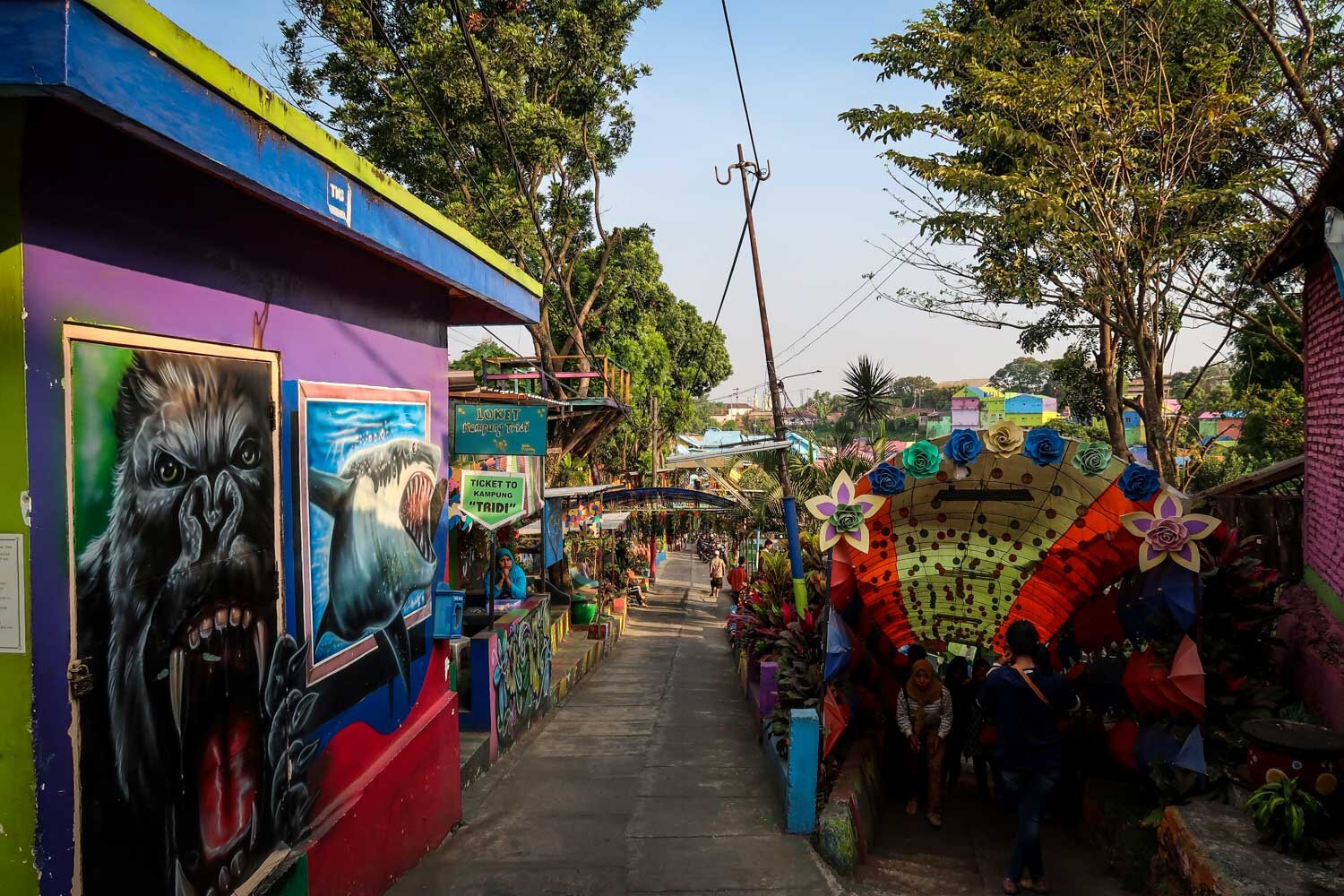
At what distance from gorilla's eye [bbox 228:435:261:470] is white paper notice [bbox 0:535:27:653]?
1.27 meters

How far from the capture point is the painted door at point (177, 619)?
344 cm

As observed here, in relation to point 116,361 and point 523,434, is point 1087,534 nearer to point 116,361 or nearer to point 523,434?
point 523,434

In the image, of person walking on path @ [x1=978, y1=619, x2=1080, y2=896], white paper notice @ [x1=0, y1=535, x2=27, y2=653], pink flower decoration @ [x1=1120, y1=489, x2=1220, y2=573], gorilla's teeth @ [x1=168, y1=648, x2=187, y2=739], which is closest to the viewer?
white paper notice @ [x1=0, y1=535, x2=27, y2=653]

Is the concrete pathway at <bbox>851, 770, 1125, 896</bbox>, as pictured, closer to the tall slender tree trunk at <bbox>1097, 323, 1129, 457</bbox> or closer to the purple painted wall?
the purple painted wall

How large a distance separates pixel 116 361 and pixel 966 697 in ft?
24.5

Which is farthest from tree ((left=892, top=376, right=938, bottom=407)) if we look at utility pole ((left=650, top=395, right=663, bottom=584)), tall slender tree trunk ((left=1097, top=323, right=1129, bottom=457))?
tall slender tree trunk ((left=1097, top=323, right=1129, bottom=457))

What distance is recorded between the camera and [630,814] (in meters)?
8.18

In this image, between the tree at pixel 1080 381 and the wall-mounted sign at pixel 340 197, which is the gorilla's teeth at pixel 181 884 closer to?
the wall-mounted sign at pixel 340 197

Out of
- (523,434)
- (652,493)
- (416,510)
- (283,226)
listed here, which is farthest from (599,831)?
(652,493)

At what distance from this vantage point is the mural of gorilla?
3535 mm

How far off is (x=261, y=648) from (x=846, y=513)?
415cm

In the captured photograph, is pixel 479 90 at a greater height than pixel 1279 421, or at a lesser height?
greater

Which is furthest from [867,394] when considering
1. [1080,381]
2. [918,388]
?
[918,388]

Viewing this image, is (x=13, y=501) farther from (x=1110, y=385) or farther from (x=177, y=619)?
(x=1110, y=385)
